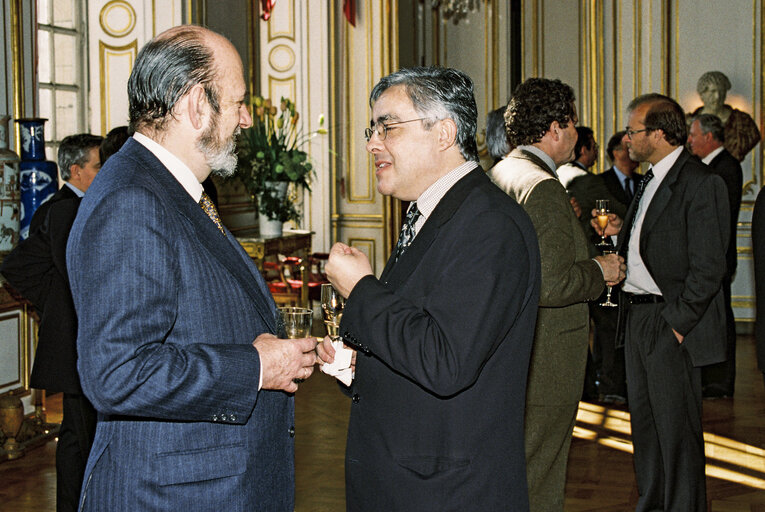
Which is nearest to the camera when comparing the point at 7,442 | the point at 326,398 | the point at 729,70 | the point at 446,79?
the point at 446,79

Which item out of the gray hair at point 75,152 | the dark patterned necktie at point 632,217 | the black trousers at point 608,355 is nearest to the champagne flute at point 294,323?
the dark patterned necktie at point 632,217

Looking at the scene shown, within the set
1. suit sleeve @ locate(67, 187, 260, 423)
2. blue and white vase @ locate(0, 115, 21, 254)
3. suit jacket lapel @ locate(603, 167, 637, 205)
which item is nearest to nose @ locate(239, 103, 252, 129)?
suit sleeve @ locate(67, 187, 260, 423)

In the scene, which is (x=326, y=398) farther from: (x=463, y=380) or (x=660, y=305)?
(x=463, y=380)

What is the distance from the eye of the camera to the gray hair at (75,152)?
3908 millimetres

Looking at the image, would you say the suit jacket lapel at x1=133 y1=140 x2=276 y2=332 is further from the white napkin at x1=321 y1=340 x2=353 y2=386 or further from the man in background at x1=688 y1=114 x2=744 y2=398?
the man in background at x1=688 y1=114 x2=744 y2=398

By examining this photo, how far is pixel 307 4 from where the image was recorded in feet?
30.5

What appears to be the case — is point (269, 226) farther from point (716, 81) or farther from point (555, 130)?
point (716, 81)

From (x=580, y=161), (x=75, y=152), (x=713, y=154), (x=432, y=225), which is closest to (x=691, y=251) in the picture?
(x=432, y=225)

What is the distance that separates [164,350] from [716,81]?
26.6 feet

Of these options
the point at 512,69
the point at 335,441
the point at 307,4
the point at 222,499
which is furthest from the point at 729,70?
the point at 222,499

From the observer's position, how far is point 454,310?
63.5 inches

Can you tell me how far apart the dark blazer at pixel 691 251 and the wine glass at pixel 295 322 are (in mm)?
1918

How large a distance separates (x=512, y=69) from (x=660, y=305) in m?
7.94

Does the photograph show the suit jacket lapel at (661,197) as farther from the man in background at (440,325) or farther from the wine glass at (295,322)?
the wine glass at (295,322)
